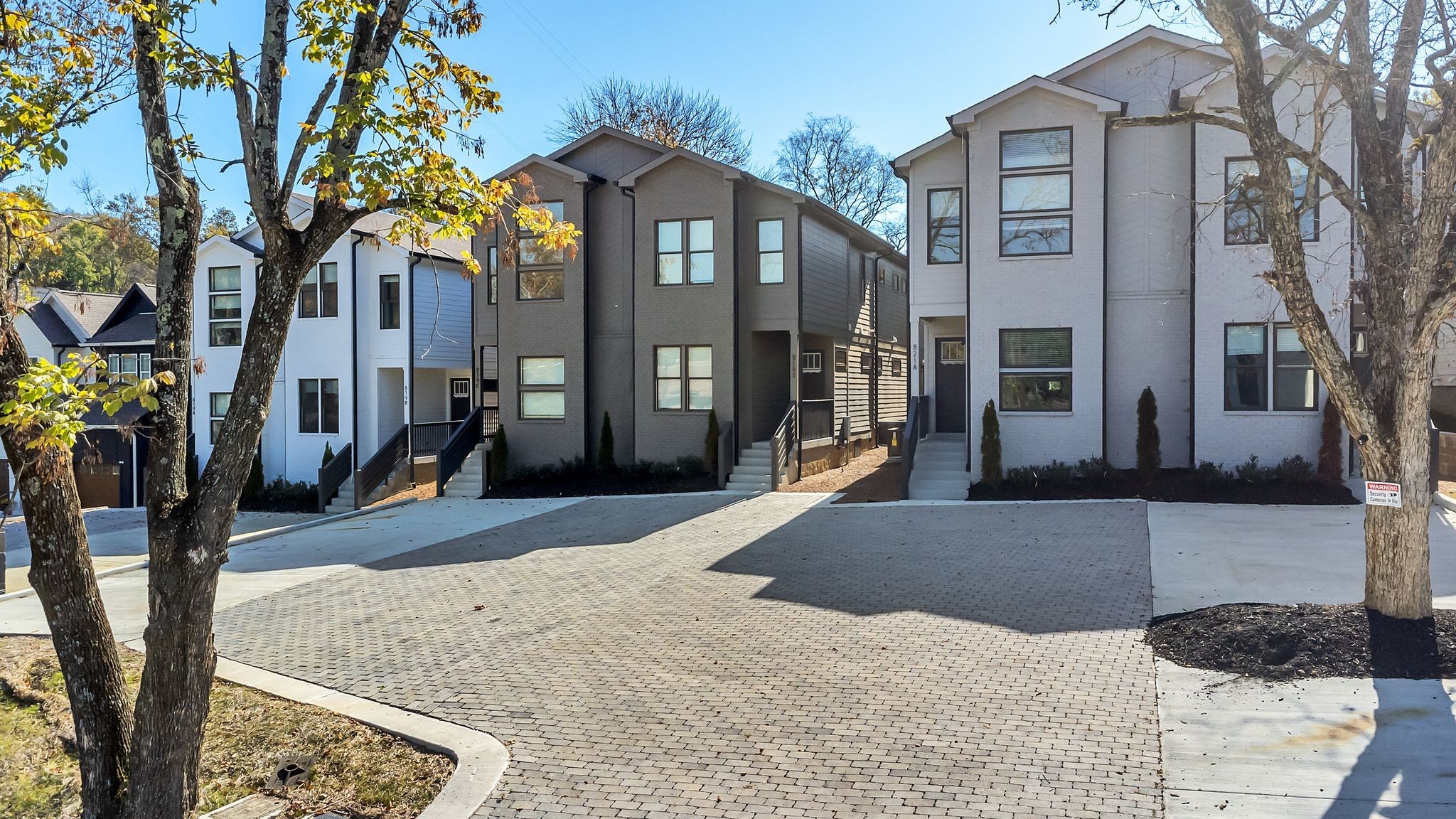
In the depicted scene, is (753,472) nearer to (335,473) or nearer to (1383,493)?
(335,473)

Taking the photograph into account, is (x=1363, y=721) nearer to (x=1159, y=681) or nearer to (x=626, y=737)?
(x=1159, y=681)

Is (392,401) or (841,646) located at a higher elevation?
(392,401)

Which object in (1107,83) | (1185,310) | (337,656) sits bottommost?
(337,656)

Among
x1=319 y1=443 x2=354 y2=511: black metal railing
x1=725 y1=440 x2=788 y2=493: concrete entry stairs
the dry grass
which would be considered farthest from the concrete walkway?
x1=319 y1=443 x2=354 y2=511: black metal railing

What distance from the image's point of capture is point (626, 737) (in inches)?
262

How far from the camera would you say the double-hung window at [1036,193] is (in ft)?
59.3

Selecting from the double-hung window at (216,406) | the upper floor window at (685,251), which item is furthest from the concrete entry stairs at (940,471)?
the double-hung window at (216,406)

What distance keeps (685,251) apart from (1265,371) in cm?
1153

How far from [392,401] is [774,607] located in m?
18.2

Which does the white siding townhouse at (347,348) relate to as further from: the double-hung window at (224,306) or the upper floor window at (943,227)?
the upper floor window at (943,227)

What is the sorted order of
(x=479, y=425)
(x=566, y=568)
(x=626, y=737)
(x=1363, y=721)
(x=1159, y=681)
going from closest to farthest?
(x=1363, y=721), (x=626, y=737), (x=1159, y=681), (x=566, y=568), (x=479, y=425)

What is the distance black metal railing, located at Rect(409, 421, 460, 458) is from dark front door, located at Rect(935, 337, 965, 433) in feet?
40.3

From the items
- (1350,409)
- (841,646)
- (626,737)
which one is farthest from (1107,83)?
(626,737)

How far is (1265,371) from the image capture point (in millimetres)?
17016
